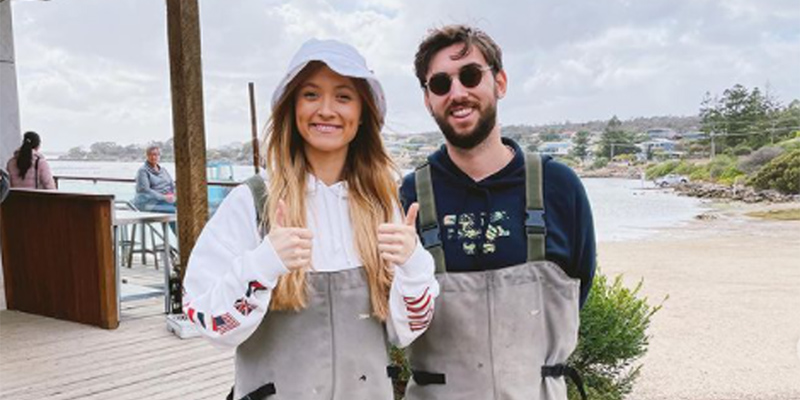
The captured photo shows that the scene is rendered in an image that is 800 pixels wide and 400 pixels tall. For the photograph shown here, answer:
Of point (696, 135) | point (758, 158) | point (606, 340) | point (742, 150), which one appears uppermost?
point (696, 135)

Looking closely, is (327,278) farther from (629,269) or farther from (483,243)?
(629,269)

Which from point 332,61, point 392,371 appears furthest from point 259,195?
point 392,371

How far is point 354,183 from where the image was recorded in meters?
1.31

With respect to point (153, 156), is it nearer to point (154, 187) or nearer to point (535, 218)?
point (154, 187)

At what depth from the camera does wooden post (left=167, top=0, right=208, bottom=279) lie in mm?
4246

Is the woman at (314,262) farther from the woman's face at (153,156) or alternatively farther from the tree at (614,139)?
the tree at (614,139)

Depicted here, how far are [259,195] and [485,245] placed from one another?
41 centimetres

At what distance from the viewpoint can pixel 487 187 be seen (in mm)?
1387

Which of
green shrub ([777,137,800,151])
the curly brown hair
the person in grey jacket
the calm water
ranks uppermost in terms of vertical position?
the curly brown hair

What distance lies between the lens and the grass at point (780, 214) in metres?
30.3

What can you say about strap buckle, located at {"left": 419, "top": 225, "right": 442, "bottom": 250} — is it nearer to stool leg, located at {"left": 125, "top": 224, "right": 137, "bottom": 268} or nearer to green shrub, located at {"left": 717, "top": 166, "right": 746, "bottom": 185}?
stool leg, located at {"left": 125, "top": 224, "right": 137, "bottom": 268}

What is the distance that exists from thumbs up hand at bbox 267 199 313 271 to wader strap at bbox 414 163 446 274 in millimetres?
302

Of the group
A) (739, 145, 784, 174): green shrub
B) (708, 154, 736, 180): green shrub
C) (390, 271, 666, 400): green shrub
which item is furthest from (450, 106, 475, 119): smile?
(708, 154, 736, 180): green shrub

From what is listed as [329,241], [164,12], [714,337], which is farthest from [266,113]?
[714,337]
